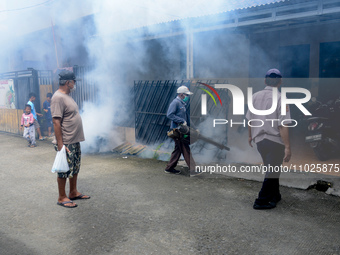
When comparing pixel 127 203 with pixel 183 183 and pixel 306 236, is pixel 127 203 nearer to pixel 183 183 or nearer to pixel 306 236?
pixel 183 183

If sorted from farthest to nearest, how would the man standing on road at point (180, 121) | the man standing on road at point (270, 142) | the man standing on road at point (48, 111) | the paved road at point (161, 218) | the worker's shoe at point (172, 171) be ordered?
1. the man standing on road at point (48, 111)
2. the worker's shoe at point (172, 171)
3. the man standing on road at point (180, 121)
4. the man standing on road at point (270, 142)
5. the paved road at point (161, 218)

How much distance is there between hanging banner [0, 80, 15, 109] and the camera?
448 inches

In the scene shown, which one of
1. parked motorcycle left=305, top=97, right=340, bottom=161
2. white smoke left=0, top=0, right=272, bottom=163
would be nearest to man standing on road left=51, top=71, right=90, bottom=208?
white smoke left=0, top=0, right=272, bottom=163

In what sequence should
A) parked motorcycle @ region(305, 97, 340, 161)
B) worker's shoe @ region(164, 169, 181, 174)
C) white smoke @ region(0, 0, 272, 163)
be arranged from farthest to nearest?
white smoke @ region(0, 0, 272, 163) < parked motorcycle @ region(305, 97, 340, 161) < worker's shoe @ region(164, 169, 181, 174)

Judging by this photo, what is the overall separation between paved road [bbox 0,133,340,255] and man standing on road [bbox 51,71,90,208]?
412mm

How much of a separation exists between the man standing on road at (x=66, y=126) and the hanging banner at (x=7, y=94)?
328 inches

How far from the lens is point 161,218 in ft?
12.4

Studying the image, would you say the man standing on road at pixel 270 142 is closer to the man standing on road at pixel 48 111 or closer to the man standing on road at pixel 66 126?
the man standing on road at pixel 66 126

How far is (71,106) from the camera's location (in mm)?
4070

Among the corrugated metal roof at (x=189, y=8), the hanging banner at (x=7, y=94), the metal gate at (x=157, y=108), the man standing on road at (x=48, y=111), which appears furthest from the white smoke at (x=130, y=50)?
the hanging banner at (x=7, y=94)

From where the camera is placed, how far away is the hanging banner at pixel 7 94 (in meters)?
11.4

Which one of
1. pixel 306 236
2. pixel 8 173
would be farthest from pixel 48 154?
pixel 306 236

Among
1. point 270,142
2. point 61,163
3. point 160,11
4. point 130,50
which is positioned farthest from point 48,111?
point 270,142

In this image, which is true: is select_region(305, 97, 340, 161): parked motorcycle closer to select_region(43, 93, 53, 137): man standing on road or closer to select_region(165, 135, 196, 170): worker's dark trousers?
select_region(165, 135, 196, 170): worker's dark trousers
